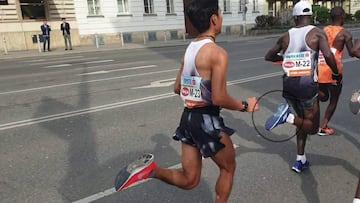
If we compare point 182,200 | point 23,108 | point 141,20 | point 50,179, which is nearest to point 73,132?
point 50,179

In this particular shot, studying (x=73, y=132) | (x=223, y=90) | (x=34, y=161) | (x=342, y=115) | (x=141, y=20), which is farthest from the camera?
(x=141, y=20)

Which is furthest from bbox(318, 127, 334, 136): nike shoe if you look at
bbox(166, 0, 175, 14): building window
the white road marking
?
bbox(166, 0, 175, 14): building window

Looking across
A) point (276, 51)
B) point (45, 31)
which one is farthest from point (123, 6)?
point (276, 51)

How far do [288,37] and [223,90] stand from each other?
176 cm

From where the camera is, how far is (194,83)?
2.76 meters

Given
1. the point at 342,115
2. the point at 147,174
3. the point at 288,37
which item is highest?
the point at 288,37

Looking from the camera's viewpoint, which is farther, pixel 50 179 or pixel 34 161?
pixel 34 161

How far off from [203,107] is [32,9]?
2585cm

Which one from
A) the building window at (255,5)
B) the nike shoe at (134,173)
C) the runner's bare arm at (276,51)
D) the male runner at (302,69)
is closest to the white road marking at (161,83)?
the runner's bare arm at (276,51)

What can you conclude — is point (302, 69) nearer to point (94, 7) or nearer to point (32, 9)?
point (32, 9)

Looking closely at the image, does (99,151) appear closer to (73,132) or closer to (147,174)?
(73,132)

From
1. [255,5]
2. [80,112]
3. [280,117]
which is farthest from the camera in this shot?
[255,5]

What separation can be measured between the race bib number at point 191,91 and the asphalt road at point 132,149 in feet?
4.01

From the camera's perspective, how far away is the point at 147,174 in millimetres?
2713
